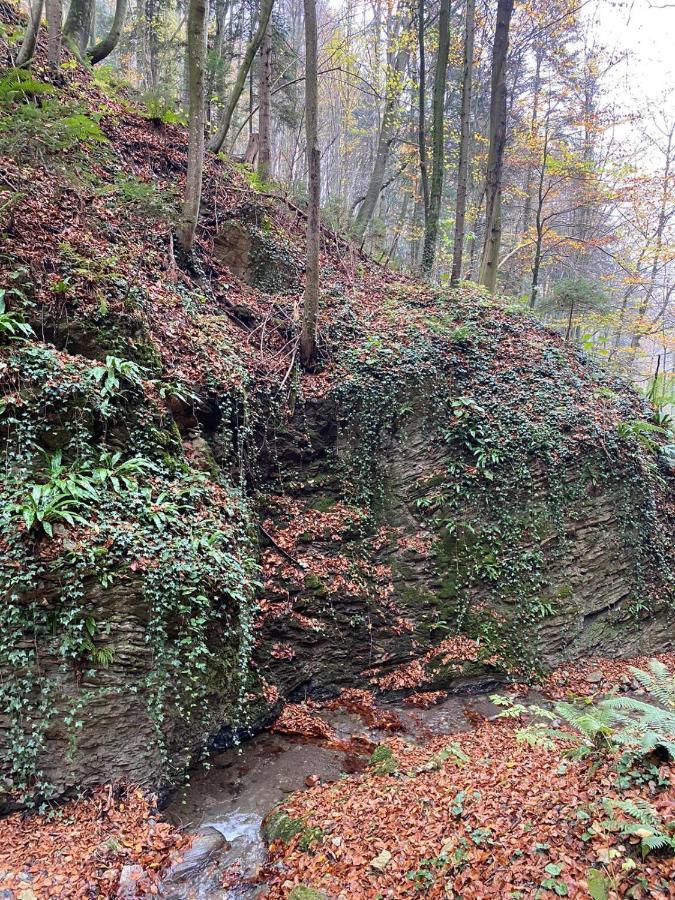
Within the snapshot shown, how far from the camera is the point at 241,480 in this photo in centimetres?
722

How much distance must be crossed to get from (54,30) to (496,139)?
32.6ft

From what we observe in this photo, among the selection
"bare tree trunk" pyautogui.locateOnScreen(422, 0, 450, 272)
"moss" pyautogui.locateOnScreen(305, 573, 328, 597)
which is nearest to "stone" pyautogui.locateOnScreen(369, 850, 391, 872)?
"moss" pyautogui.locateOnScreen(305, 573, 328, 597)

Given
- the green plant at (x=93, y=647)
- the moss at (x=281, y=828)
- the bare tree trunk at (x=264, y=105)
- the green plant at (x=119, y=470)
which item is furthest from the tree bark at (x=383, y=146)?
the moss at (x=281, y=828)

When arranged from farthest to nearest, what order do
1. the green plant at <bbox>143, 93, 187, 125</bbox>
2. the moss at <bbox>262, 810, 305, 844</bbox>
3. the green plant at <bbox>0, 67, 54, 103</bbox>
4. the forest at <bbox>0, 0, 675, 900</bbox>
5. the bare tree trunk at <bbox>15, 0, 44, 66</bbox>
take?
the green plant at <bbox>143, 93, 187, 125</bbox>, the bare tree trunk at <bbox>15, 0, 44, 66</bbox>, the green plant at <bbox>0, 67, 54, 103</bbox>, the moss at <bbox>262, 810, 305, 844</bbox>, the forest at <bbox>0, 0, 675, 900</bbox>

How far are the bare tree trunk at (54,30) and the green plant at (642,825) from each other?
561 inches

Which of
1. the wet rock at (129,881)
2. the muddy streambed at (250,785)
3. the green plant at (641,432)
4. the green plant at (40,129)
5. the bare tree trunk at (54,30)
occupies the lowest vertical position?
the muddy streambed at (250,785)

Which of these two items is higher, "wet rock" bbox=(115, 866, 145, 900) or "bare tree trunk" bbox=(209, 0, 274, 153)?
"bare tree trunk" bbox=(209, 0, 274, 153)

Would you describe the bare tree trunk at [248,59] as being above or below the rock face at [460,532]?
above

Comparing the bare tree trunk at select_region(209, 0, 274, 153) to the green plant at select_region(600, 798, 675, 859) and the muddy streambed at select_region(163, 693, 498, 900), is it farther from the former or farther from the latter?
the green plant at select_region(600, 798, 675, 859)

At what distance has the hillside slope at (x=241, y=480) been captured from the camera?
15.2 ft

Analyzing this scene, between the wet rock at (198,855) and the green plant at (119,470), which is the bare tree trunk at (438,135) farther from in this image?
the wet rock at (198,855)

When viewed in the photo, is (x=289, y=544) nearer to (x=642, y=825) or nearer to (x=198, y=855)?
(x=198, y=855)

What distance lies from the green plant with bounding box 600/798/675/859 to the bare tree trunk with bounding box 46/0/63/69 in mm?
14247

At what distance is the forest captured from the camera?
395 cm
